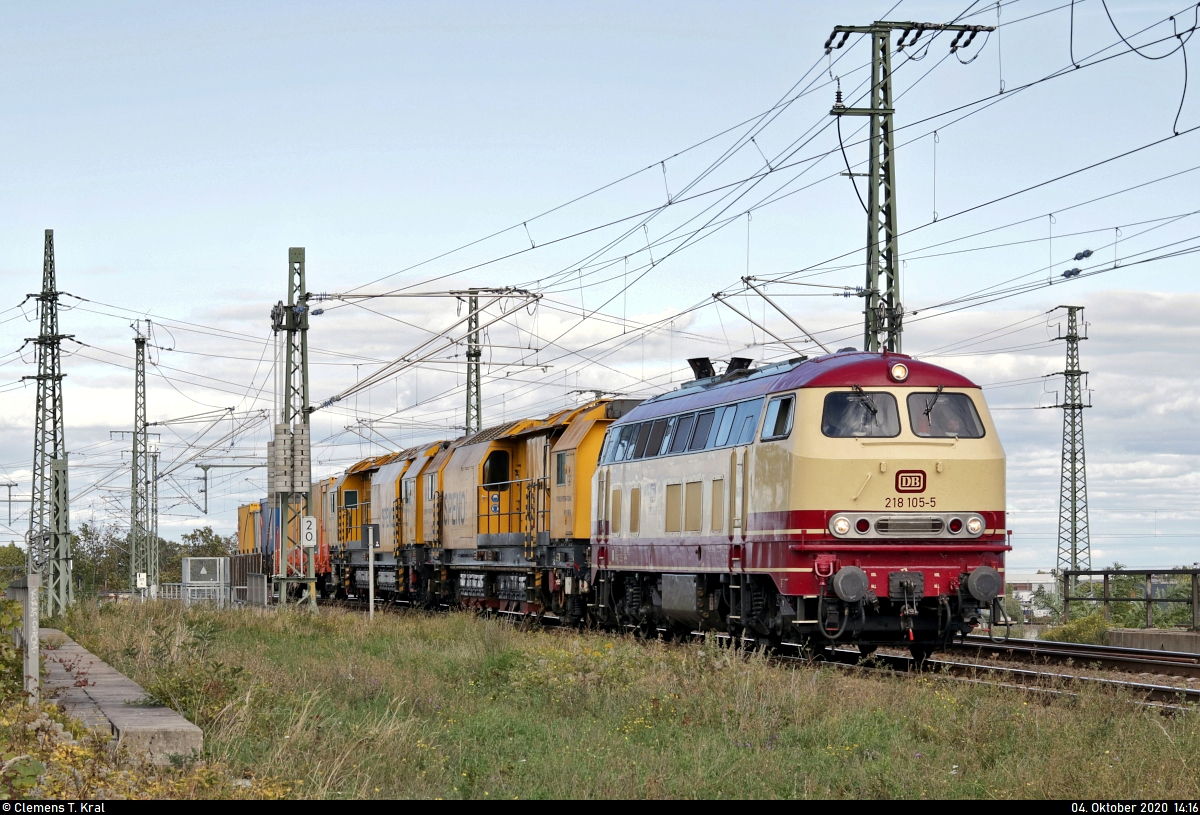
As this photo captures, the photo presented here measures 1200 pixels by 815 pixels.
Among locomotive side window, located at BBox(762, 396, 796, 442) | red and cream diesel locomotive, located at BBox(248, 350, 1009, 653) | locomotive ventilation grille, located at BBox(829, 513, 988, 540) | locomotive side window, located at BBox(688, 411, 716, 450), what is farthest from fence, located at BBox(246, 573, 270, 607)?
locomotive ventilation grille, located at BBox(829, 513, 988, 540)

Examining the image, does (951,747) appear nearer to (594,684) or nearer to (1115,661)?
(594,684)

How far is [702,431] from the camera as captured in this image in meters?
19.7

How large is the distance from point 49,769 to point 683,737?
5.10 meters

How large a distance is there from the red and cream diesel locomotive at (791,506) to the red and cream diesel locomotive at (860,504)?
25 millimetres

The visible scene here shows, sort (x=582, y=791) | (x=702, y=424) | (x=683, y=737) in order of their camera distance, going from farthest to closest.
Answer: (x=702, y=424)
(x=683, y=737)
(x=582, y=791)

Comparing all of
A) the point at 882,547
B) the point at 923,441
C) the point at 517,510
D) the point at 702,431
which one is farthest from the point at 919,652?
the point at 517,510

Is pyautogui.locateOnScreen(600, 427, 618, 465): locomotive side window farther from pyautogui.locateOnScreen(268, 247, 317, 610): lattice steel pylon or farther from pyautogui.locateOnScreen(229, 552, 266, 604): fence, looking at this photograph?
pyautogui.locateOnScreen(229, 552, 266, 604): fence

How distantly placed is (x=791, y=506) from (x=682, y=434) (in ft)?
14.0

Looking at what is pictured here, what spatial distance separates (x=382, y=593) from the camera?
41969mm

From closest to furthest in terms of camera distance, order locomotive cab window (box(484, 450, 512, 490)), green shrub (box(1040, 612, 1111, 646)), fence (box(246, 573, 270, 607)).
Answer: green shrub (box(1040, 612, 1111, 646))
locomotive cab window (box(484, 450, 512, 490))
fence (box(246, 573, 270, 607))

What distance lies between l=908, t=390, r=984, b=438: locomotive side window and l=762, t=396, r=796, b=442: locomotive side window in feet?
5.00

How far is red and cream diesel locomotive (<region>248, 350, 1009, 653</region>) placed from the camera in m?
16.3

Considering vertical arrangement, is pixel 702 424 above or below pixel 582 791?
above

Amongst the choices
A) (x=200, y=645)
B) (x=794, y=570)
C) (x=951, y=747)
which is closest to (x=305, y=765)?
(x=951, y=747)
